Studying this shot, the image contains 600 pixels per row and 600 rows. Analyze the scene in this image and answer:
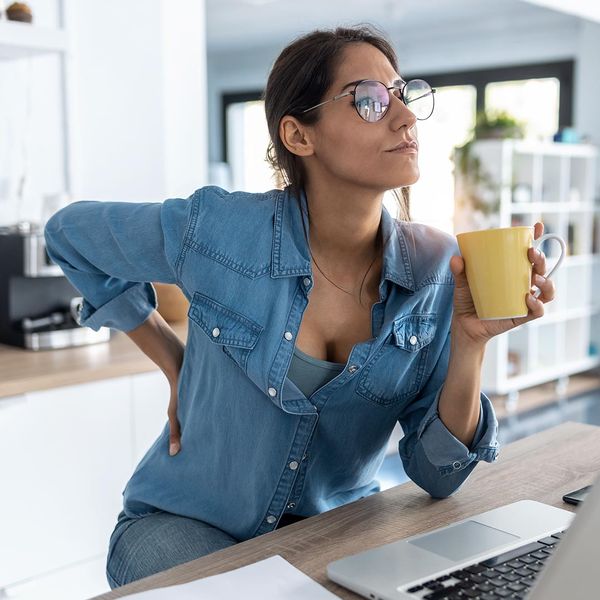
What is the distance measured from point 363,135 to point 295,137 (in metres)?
0.14

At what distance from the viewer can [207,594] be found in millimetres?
885

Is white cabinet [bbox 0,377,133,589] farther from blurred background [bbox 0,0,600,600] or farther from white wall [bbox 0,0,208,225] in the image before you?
white wall [bbox 0,0,208,225]

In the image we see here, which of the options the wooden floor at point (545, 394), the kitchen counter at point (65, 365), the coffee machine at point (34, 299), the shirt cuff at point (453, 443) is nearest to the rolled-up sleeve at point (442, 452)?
the shirt cuff at point (453, 443)

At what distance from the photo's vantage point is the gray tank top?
1290 millimetres

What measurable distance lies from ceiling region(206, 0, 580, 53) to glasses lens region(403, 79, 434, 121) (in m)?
5.48

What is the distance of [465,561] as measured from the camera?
94 centimetres

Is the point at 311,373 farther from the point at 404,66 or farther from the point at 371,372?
the point at 404,66

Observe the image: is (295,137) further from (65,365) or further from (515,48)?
(515,48)

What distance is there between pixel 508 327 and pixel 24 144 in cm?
216

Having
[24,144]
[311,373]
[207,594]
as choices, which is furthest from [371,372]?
[24,144]

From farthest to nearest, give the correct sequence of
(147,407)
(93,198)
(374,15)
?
(374,15) < (93,198) < (147,407)

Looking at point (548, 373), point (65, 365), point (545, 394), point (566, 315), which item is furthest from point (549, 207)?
point (65, 365)

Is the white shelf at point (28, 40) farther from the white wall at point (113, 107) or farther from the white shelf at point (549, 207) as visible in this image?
the white shelf at point (549, 207)

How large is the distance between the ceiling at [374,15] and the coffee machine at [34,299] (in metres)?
4.56
